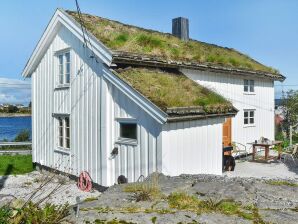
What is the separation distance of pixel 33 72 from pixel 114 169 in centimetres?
839

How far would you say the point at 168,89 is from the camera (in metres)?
11.9

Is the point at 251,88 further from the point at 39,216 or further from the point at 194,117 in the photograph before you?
the point at 39,216

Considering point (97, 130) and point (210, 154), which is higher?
point (97, 130)

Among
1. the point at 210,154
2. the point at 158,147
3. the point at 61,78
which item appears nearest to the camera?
the point at 158,147

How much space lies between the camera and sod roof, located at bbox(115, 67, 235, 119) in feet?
34.8

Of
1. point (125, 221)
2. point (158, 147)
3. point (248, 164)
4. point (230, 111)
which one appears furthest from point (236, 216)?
point (248, 164)

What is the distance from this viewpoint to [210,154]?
1216cm

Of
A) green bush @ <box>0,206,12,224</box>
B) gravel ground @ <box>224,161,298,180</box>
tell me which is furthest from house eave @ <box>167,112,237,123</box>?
green bush @ <box>0,206,12,224</box>

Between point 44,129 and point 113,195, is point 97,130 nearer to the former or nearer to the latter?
point 44,129

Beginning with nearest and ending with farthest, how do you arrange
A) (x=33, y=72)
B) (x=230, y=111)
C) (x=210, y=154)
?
(x=210, y=154)
(x=230, y=111)
(x=33, y=72)

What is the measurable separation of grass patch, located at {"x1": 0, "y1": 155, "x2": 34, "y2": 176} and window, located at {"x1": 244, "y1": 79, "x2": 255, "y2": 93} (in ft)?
41.4

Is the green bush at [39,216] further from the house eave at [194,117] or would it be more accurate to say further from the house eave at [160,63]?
the house eave at [160,63]

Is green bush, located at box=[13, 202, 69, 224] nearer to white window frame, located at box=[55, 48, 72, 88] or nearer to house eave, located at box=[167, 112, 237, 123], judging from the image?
house eave, located at box=[167, 112, 237, 123]

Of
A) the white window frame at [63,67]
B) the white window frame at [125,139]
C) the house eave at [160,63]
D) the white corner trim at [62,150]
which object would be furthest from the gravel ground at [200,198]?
the white window frame at [63,67]
